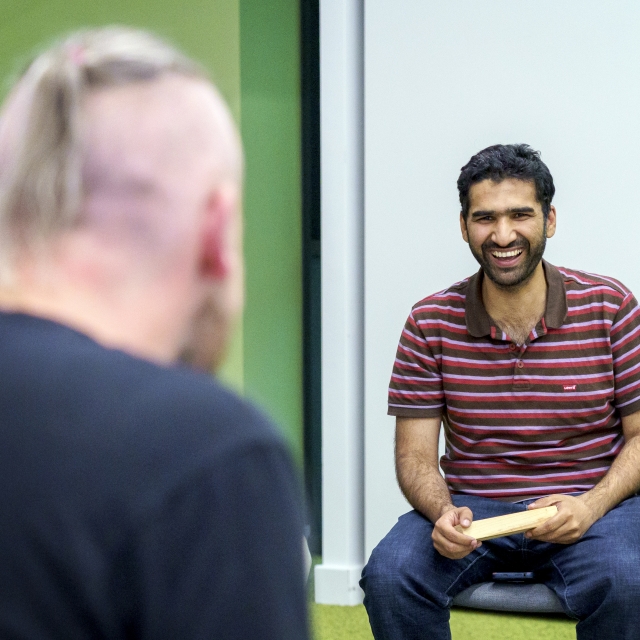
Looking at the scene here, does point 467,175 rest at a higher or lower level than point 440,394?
higher

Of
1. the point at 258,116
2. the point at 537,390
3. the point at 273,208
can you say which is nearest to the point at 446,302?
the point at 537,390

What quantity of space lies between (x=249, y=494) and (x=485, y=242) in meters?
1.75

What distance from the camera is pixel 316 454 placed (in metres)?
3.35

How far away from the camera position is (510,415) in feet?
7.11

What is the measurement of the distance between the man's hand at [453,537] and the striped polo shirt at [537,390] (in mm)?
222

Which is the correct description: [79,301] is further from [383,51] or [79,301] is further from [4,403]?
[383,51]

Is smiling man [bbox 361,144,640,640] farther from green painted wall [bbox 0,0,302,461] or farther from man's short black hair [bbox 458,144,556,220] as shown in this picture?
green painted wall [bbox 0,0,302,461]

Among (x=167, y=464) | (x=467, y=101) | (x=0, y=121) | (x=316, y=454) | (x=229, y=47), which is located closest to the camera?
(x=167, y=464)

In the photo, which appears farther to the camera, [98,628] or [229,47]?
[229,47]

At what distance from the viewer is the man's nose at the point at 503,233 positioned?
7.18ft

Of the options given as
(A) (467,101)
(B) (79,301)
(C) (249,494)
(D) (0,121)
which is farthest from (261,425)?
(A) (467,101)

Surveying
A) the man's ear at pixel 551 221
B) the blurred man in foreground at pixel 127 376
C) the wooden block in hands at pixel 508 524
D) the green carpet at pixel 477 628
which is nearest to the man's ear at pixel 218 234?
the blurred man in foreground at pixel 127 376

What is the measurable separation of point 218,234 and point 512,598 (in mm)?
1531

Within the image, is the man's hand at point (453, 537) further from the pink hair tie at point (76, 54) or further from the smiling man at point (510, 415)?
the pink hair tie at point (76, 54)
